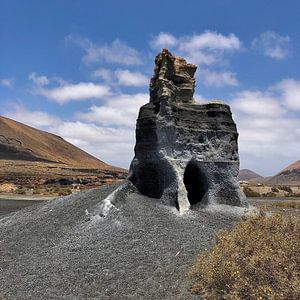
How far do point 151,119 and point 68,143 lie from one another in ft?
534

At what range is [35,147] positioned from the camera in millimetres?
137875

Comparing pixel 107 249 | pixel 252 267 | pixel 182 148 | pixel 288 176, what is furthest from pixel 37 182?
pixel 288 176

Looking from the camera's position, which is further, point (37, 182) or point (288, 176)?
point (288, 176)

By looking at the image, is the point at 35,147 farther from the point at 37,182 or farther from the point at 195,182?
the point at 195,182

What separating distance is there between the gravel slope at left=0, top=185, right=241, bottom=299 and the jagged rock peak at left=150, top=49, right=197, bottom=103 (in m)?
4.37

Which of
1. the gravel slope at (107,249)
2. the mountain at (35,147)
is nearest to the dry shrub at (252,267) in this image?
the gravel slope at (107,249)

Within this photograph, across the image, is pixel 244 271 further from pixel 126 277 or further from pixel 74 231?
pixel 74 231

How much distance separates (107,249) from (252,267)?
463 cm

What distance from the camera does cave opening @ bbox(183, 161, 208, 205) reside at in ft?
58.3

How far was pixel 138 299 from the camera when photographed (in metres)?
10.5

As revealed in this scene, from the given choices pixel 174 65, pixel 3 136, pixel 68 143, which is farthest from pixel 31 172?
pixel 68 143

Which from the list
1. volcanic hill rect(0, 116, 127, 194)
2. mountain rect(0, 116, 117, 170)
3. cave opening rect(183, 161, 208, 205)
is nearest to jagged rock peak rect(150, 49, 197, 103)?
cave opening rect(183, 161, 208, 205)

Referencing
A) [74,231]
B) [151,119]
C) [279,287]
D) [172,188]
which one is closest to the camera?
[279,287]

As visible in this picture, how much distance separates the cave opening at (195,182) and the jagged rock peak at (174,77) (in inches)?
111
